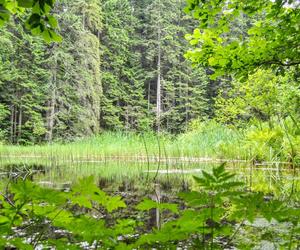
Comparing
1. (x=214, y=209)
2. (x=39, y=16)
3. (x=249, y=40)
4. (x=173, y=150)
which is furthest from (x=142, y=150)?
(x=214, y=209)

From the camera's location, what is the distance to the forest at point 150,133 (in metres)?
1.36

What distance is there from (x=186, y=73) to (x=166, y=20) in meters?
5.68

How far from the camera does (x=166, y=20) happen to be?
34.8m

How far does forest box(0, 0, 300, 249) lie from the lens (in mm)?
1362

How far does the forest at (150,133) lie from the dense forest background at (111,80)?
0.13 metres

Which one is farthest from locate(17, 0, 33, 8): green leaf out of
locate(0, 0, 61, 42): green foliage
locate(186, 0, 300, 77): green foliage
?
locate(186, 0, 300, 77): green foliage

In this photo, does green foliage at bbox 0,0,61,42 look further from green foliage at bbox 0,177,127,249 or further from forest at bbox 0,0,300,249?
green foliage at bbox 0,177,127,249

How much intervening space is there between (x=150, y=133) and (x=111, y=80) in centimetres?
2081

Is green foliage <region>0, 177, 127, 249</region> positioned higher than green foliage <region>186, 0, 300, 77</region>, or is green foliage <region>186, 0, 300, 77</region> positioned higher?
green foliage <region>186, 0, 300, 77</region>

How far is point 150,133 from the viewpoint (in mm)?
11969

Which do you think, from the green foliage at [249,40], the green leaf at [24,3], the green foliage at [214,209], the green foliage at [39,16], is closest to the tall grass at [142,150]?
Result: the green foliage at [249,40]

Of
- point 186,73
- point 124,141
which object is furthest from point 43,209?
point 186,73

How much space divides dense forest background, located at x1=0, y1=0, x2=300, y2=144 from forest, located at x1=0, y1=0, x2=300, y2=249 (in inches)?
5.0

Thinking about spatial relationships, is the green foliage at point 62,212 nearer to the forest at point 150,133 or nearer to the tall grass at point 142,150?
the forest at point 150,133
